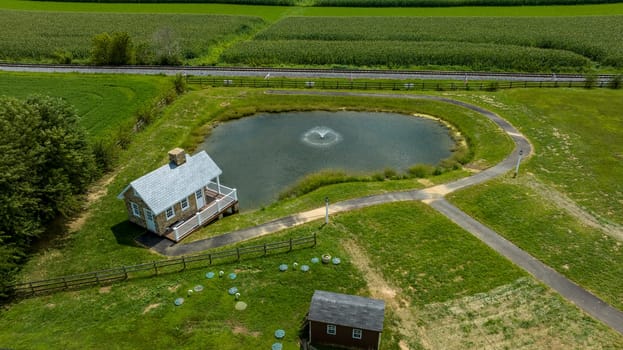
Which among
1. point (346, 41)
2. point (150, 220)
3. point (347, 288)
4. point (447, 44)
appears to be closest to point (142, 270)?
point (150, 220)

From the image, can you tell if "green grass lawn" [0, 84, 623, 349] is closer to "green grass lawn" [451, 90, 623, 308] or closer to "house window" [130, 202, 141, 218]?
"green grass lawn" [451, 90, 623, 308]

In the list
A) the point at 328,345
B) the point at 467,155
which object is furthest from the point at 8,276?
the point at 467,155

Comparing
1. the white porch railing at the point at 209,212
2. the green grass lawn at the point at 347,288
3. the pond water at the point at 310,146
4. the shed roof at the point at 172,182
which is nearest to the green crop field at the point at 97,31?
the pond water at the point at 310,146

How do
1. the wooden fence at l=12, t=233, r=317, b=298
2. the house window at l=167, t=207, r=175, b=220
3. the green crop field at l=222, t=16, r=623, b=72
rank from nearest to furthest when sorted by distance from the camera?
1. the wooden fence at l=12, t=233, r=317, b=298
2. the house window at l=167, t=207, r=175, b=220
3. the green crop field at l=222, t=16, r=623, b=72

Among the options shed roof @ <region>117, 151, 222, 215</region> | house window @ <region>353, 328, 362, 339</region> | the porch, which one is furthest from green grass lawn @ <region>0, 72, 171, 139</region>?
house window @ <region>353, 328, 362, 339</region>

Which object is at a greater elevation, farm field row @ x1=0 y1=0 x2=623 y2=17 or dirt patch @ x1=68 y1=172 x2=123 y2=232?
farm field row @ x1=0 y1=0 x2=623 y2=17

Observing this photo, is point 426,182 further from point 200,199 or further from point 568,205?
point 200,199

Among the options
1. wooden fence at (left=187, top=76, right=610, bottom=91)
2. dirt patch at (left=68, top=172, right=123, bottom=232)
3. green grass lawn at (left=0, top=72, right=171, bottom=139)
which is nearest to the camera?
dirt patch at (left=68, top=172, right=123, bottom=232)

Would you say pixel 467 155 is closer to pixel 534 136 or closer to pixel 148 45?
pixel 534 136
